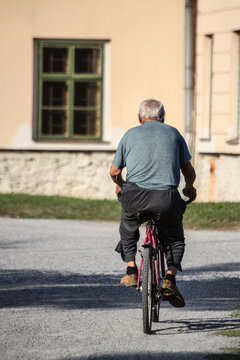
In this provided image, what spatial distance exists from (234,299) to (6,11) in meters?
12.7

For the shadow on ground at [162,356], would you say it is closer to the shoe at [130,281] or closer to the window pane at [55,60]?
the shoe at [130,281]

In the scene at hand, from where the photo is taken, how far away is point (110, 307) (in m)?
7.31

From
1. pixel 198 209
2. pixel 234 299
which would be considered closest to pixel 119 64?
pixel 198 209

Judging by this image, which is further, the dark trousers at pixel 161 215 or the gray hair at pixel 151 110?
the gray hair at pixel 151 110

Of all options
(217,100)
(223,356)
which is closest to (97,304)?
(223,356)

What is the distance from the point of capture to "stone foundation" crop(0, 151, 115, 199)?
19484 mm

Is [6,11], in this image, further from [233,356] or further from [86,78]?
[233,356]

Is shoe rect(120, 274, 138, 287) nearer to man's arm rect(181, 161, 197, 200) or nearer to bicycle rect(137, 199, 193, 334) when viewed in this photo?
bicycle rect(137, 199, 193, 334)

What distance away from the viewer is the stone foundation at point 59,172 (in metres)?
19.5

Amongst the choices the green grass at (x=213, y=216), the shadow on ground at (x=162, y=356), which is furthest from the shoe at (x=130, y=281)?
the green grass at (x=213, y=216)

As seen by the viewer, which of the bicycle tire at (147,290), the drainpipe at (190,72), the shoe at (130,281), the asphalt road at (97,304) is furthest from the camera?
the drainpipe at (190,72)

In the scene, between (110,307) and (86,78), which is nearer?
(110,307)

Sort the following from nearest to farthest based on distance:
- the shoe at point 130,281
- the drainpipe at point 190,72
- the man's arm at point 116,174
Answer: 1. the shoe at point 130,281
2. the man's arm at point 116,174
3. the drainpipe at point 190,72

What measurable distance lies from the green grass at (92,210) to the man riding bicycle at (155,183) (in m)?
7.14
